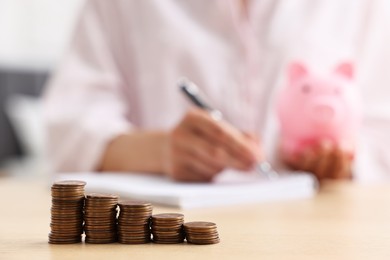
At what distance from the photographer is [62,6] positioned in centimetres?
357

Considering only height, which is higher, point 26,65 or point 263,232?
point 26,65

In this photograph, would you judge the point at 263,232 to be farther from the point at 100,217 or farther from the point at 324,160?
the point at 324,160

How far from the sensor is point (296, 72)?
107cm

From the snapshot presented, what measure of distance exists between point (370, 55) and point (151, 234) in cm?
93

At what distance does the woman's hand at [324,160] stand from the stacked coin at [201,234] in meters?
0.49

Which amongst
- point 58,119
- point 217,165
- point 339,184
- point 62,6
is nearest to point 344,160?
point 339,184

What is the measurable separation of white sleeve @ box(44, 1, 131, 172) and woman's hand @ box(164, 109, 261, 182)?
0.73ft

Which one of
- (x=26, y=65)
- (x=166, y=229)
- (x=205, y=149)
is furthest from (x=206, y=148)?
(x=26, y=65)

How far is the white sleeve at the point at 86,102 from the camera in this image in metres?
1.31

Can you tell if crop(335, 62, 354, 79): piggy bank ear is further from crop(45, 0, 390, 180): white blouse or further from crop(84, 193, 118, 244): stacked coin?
crop(84, 193, 118, 244): stacked coin

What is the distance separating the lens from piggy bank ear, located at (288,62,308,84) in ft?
3.45

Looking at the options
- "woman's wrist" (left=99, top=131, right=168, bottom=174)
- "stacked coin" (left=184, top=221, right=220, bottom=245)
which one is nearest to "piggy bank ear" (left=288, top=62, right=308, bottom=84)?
"woman's wrist" (left=99, top=131, right=168, bottom=174)

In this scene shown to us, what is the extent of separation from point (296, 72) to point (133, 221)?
53cm

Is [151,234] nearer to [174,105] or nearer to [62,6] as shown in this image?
[174,105]
